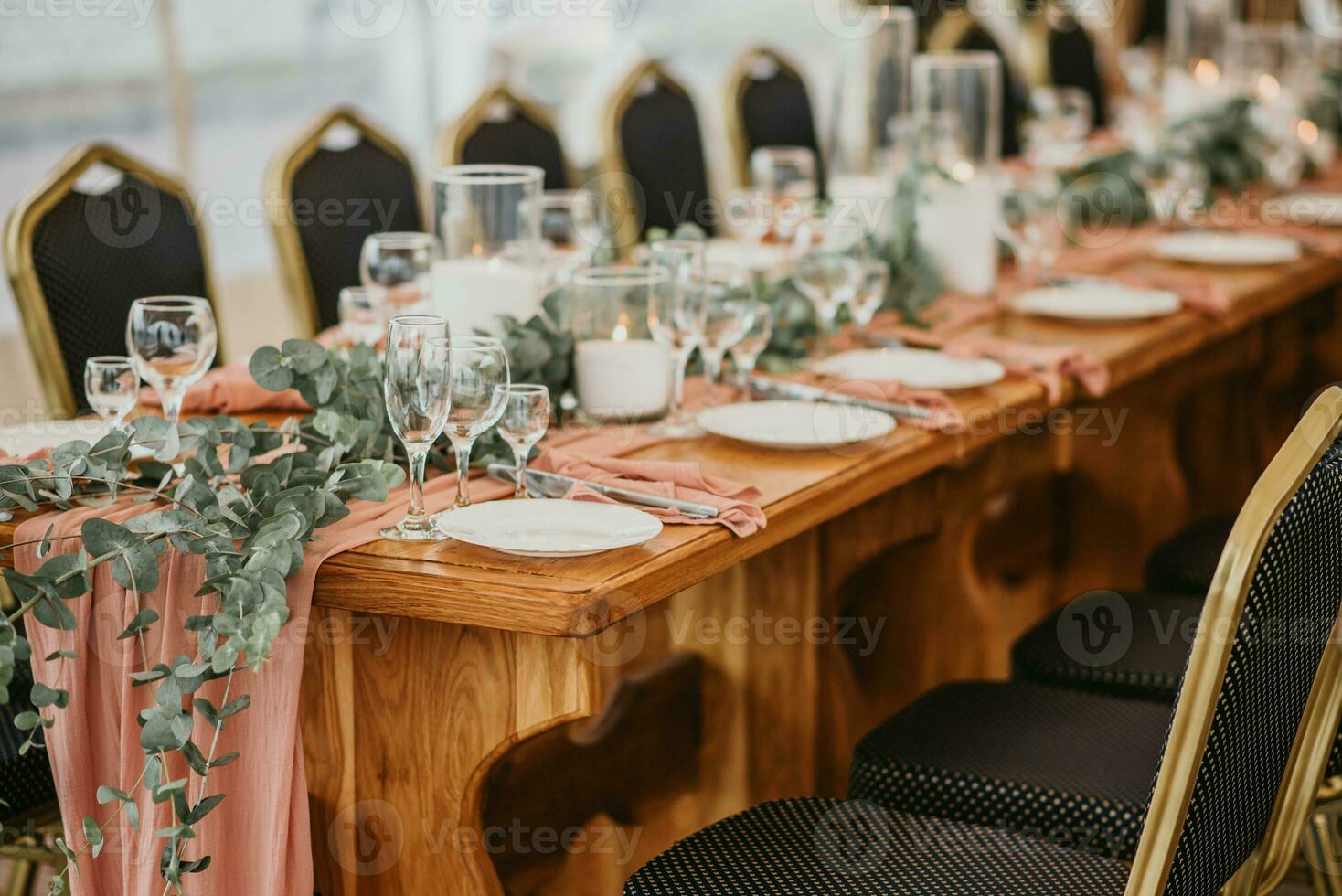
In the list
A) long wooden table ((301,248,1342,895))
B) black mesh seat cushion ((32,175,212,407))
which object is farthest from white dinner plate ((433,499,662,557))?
black mesh seat cushion ((32,175,212,407))

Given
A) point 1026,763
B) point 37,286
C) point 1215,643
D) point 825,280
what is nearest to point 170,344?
point 37,286

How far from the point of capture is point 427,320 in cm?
150

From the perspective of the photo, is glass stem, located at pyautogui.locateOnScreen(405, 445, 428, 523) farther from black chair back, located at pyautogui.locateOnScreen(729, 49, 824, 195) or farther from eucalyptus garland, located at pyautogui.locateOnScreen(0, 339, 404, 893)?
black chair back, located at pyautogui.locateOnScreen(729, 49, 824, 195)

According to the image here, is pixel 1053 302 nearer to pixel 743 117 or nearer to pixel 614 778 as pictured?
pixel 614 778

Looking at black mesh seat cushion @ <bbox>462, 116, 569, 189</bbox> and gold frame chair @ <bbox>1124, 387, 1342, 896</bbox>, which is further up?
black mesh seat cushion @ <bbox>462, 116, 569, 189</bbox>

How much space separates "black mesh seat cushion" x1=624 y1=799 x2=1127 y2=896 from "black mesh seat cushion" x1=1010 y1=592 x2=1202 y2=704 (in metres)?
0.50

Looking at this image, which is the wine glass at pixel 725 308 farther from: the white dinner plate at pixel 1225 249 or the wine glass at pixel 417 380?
the white dinner plate at pixel 1225 249

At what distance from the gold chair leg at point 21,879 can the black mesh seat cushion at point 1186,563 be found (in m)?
1.58

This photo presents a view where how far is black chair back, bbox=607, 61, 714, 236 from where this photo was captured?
3.55m

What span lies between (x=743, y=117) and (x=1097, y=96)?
2.04m

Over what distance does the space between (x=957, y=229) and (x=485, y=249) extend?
35.3 inches

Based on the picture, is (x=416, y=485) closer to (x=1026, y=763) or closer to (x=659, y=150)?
(x=1026, y=763)

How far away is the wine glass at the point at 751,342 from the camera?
2018 millimetres

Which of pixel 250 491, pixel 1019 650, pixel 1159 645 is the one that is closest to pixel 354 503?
pixel 250 491
